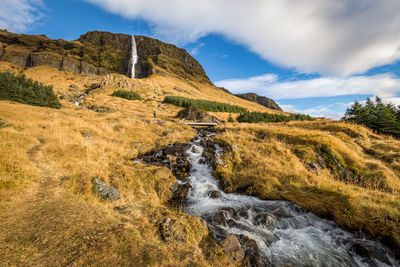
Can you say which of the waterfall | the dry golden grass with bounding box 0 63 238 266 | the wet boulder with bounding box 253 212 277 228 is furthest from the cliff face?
the wet boulder with bounding box 253 212 277 228

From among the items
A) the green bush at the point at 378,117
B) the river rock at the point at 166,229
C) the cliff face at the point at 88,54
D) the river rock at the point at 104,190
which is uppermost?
the cliff face at the point at 88,54

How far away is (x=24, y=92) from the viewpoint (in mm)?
28172

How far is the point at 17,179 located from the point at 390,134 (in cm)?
3619

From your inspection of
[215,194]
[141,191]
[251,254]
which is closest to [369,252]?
[251,254]

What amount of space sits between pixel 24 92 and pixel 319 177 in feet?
142

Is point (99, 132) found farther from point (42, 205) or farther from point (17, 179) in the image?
point (42, 205)

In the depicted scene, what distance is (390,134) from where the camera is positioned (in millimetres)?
21766

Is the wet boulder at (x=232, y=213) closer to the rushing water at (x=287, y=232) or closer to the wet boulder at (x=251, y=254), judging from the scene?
the rushing water at (x=287, y=232)

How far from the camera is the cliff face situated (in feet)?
375

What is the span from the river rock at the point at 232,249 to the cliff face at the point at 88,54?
13850cm

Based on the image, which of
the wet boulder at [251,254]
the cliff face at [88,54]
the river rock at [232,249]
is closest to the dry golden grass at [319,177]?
the wet boulder at [251,254]

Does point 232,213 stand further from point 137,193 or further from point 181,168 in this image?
point 181,168

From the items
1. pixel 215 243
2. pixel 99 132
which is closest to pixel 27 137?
pixel 99 132

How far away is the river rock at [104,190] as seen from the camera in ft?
21.5
